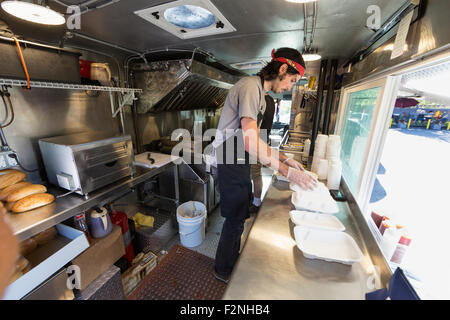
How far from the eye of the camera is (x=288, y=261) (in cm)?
85

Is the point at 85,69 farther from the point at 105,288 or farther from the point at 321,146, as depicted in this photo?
the point at 321,146

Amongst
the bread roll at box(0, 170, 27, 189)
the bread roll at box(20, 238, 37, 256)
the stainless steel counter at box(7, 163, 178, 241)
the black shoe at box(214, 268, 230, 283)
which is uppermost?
the bread roll at box(0, 170, 27, 189)

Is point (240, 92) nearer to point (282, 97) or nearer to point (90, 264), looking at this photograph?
point (90, 264)

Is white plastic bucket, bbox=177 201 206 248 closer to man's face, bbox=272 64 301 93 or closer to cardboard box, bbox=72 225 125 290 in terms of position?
cardboard box, bbox=72 225 125 290

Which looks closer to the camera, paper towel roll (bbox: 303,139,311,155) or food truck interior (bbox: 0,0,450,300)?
food truck interior (bbox: 0,0,450,300)

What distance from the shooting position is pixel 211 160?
1533mm

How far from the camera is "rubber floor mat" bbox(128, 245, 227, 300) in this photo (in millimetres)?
1625

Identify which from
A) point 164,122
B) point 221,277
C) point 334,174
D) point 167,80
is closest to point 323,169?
point 334,174

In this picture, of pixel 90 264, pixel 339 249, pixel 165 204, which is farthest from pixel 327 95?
pixel 90 264

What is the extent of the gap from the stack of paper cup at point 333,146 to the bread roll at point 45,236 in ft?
8.24

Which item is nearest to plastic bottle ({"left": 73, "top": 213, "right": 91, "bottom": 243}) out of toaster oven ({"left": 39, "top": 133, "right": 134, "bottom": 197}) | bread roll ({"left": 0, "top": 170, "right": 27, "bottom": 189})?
toaster oven ({"left": 39, "top": 133, "right": 134, "bottom": 197})

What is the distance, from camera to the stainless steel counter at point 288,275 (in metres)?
0.70

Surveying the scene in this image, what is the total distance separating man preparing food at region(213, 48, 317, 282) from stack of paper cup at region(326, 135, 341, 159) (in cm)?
46

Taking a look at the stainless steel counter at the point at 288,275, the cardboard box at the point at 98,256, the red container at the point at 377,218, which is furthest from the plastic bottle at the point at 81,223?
the red container at the point at 377,218
